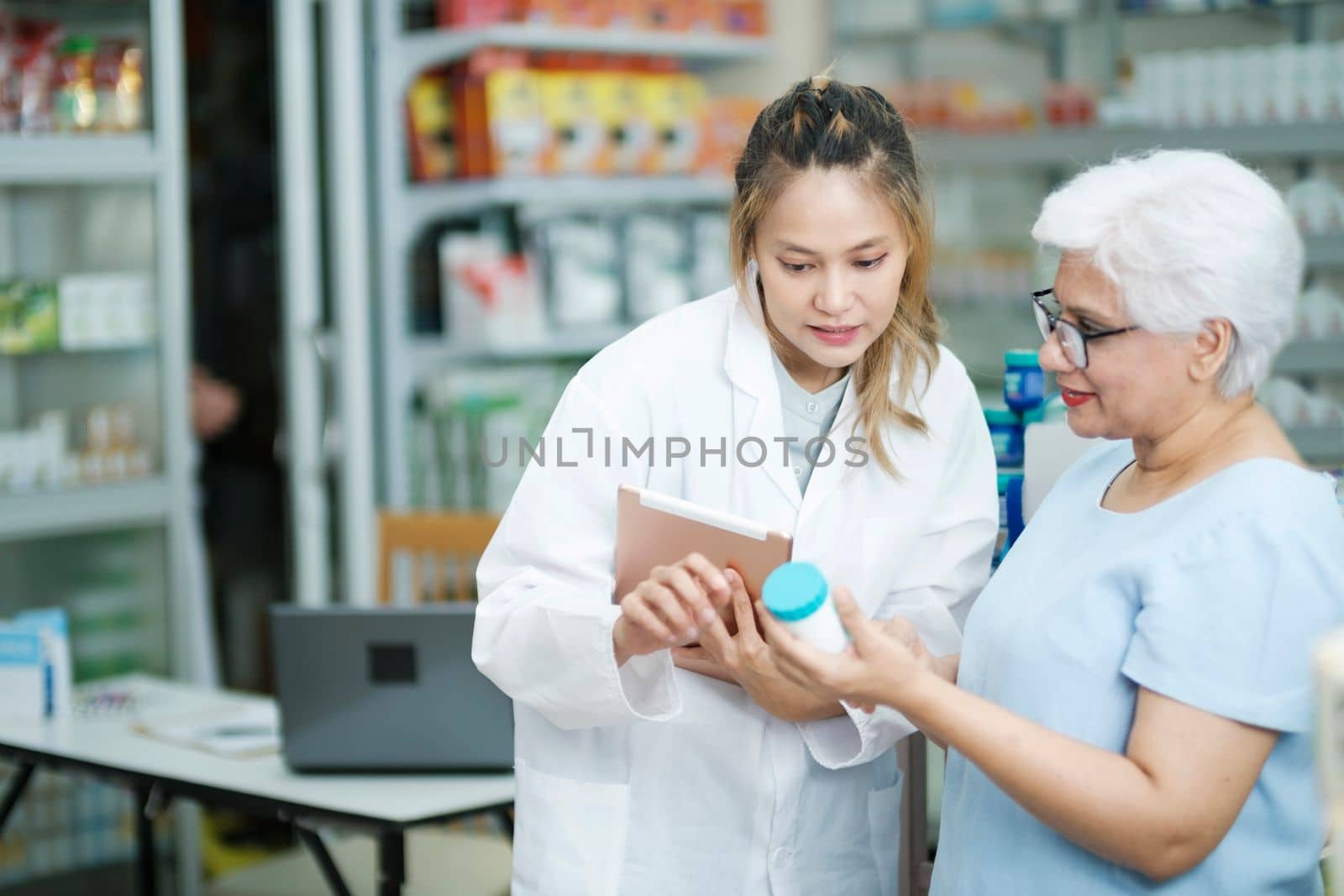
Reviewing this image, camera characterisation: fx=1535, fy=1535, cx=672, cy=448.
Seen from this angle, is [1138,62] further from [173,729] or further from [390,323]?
[173,729]

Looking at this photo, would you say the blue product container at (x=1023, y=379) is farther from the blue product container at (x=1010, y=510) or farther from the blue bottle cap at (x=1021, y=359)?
the blue product container at (x=1010, y=510)

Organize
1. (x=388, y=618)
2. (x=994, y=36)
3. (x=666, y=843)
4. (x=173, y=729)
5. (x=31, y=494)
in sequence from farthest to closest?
(x=994, y=36) → (x=31, y=494) → (x=173, y=729) → (x=388, y=618) → (x=666, y=843)

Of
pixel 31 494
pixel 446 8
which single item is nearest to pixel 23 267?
pixel 31 494

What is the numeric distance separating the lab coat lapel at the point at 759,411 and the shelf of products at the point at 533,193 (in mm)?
2492

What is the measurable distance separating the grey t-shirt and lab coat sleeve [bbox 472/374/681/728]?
185 millimetres

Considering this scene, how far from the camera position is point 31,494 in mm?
3680

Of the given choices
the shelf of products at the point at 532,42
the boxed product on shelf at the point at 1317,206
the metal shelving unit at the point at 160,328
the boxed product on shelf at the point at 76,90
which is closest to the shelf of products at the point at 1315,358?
the boxed product on shelf at the point at 1317,206

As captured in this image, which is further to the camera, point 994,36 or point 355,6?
point 994,36

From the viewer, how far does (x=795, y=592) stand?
4.54ft

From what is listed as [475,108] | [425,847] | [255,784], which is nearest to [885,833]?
[255,784]

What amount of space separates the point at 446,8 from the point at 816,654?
3306 millimetres

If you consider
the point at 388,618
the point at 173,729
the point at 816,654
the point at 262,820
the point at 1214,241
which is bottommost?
the point at 262,820

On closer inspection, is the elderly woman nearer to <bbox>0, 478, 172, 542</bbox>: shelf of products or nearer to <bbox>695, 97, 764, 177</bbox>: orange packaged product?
<bbox>0, 478, 172, 542</bbox>: shelf of products

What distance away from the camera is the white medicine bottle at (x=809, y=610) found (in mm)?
1376
